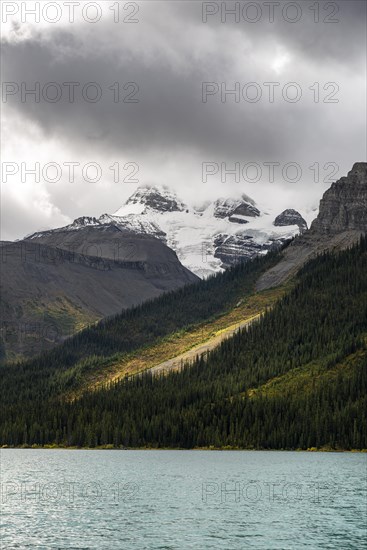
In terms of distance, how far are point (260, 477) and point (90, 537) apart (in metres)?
65.5

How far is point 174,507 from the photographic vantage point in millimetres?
109812

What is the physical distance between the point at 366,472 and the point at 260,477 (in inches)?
1024

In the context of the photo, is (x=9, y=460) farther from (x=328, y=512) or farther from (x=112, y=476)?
(x=328, y=512)

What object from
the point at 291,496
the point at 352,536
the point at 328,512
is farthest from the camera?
the point at 291,496

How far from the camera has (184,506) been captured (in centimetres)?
11069

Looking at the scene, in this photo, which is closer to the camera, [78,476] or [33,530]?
[33,530]

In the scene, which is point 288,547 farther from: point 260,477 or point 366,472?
point 366,472

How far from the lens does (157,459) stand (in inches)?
7549

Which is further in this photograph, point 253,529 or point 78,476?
point 78,476

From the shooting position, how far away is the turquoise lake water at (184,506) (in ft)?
287

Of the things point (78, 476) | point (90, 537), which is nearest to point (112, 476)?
point (78, 476)

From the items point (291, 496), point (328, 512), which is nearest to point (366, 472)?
point (291, 496)

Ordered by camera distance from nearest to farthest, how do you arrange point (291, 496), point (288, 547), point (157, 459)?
point (288, 547) → point (291, 496) → point (157, 459)

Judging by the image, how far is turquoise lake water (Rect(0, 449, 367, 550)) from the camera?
3442 inches
